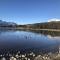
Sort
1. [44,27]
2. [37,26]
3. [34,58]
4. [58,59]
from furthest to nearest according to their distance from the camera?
[37,26]
[44,27]
[34,58]
[58,59]

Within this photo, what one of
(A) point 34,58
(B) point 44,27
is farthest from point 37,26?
(A) point 34,58

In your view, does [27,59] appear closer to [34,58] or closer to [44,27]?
[34,58]

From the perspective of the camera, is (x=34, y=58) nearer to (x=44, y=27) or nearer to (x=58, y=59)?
(x=58, y=59)

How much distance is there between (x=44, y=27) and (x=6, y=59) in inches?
3621

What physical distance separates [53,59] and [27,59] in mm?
1494

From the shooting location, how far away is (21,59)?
919 cm

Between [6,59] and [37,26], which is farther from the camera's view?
[37,26]

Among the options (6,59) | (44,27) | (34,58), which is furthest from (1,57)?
(44,27)

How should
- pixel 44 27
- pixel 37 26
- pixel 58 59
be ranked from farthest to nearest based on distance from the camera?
pixel 37 26
pixel 44 27
pixel 58 59

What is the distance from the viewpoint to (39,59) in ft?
29.8

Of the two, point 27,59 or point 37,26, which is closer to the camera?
point 27,59

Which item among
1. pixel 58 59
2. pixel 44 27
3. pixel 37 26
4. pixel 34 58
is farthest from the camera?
pixel 37 26

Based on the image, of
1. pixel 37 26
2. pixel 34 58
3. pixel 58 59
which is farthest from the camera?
pixel 37 26

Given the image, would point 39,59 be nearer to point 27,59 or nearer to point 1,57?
point 27,59
